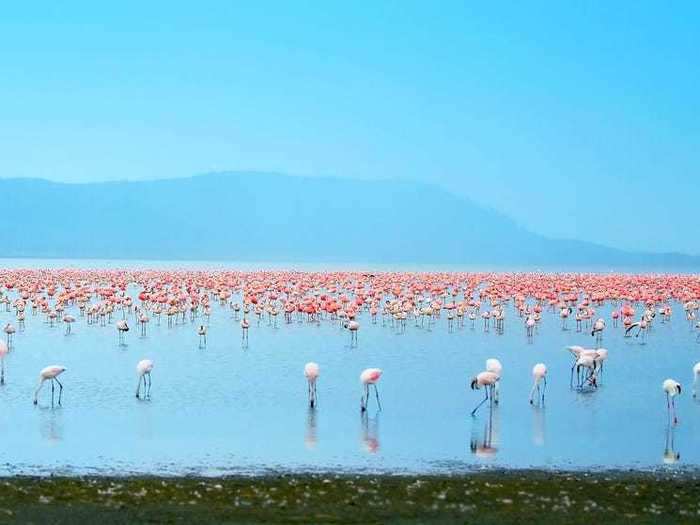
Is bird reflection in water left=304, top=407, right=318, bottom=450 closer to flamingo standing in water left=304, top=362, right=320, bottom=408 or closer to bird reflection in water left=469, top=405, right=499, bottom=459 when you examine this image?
flamingo standing in water left=304, top=362, right=320, bottom=408

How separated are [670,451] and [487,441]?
8.51ft

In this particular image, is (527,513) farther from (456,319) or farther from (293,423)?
(456,319)

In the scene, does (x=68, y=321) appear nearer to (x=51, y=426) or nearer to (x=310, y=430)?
(x=51, y=426)

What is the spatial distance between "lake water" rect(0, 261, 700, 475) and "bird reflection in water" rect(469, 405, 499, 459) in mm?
42

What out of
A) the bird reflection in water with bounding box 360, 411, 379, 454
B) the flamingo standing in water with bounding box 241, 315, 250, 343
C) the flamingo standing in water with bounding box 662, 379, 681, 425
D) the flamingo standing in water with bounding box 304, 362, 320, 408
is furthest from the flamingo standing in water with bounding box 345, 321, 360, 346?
the flamingo standing in water with bounding box 662, 379, 681, 425

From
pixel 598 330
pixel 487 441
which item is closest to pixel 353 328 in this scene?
pixel 598 330

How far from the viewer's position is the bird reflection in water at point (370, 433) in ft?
52.9

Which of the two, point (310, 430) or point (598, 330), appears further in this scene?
point (598, 330)

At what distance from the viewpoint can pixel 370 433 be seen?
17.3m

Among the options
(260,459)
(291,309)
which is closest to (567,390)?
(260,459)

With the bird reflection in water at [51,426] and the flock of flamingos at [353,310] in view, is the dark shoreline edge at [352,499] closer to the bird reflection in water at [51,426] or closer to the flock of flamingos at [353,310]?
the bird reflection in water at [51,426]

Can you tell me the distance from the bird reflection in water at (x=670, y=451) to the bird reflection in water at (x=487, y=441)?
233 centimetres

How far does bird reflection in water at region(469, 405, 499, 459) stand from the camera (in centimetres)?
1585

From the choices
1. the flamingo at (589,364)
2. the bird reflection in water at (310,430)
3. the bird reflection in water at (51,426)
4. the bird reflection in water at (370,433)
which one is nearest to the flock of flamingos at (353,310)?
the flamingo at (589,364)
